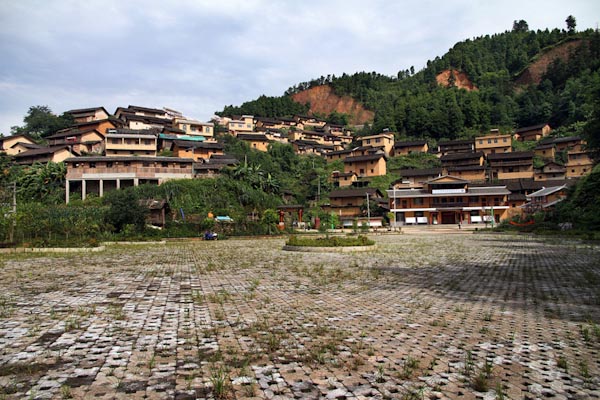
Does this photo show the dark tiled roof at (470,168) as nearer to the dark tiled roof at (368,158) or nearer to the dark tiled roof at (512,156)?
the dark tiled roof at (512,156)

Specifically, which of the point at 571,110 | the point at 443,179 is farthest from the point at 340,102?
the point at 443,179

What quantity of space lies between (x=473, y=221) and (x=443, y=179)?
767cm

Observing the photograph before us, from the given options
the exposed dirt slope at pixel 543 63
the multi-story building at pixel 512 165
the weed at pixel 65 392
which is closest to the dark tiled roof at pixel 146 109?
the multi-story building at pixel 512 165

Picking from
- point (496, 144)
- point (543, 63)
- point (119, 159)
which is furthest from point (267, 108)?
point (543, 63)

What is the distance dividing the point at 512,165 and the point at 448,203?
2003cm

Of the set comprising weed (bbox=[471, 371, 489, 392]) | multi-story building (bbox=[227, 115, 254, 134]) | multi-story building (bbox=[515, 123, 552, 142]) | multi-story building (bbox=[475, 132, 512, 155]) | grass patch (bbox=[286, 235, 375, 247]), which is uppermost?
multi-story building (bbox=[227, 115, 254, 134])

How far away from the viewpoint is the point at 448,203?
6250cm

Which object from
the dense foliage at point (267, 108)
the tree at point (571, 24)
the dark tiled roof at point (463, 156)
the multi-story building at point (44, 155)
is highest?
the tree at point (571, 24)

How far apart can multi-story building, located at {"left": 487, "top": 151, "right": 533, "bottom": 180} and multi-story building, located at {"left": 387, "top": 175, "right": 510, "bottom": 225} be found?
12.2 metres

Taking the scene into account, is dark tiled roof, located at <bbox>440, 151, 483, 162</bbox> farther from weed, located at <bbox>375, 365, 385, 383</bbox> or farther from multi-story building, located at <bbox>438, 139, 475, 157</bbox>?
weed, located at <bbox>375, 365, 385, 383</bbox>

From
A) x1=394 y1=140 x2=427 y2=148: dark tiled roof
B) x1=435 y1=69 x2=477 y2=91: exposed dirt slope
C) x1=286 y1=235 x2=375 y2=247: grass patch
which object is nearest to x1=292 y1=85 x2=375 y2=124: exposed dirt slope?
x1=435 y1=69 x2=477 y2=91: exposed dirt slope

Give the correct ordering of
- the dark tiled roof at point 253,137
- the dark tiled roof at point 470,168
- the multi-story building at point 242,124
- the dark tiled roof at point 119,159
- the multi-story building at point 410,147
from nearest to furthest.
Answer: the dark tiled roof at point 119,159 → the dark tiled roof at point 470,168 → the dark tiled roof at point 253,137 → the multi-story building at point 410,147 → the multi-story building at point 242,124

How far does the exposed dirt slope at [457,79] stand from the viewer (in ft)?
452

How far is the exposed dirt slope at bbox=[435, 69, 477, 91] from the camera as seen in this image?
138 m
